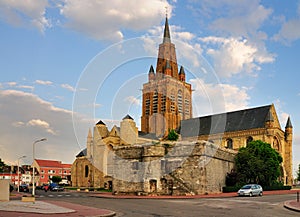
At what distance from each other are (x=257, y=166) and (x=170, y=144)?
16.3m

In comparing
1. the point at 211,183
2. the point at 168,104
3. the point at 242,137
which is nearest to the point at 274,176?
the point at 211,183

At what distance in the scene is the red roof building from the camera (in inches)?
5003

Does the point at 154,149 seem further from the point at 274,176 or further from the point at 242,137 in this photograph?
the point at 242,137

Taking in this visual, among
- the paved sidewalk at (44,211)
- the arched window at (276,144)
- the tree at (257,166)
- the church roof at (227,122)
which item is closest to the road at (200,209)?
the paved sidewalk at (44,211)

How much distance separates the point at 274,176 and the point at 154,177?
22.3 meters

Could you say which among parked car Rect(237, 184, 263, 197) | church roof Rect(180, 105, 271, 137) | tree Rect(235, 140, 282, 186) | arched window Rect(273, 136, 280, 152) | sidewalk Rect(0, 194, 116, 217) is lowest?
parked car Rect(237, 184, 263, 197)

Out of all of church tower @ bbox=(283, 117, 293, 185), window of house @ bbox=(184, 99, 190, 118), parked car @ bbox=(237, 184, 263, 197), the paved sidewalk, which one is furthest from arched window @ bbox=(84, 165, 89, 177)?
the paved sidewalk

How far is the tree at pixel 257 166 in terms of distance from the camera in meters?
53.6

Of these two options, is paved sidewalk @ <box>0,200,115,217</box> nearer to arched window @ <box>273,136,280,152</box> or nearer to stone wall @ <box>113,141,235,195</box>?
stone wall @ <box>113,141,235,195</box>

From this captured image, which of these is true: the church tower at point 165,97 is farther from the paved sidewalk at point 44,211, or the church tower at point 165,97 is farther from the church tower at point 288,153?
the paved sidewalk at point 44,211

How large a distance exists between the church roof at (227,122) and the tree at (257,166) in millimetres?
24768

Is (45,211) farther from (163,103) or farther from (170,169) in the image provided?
(163,103)

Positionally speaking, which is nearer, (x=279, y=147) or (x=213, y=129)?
(x=279, y=147)

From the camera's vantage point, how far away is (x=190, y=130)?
100188 mm
